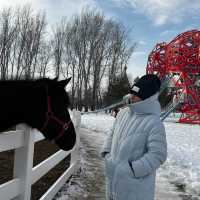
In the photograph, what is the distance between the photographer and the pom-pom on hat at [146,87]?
3.35 meters

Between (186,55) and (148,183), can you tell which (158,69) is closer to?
(186,55)

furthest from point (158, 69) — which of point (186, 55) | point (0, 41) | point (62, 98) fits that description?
point (62, 98)

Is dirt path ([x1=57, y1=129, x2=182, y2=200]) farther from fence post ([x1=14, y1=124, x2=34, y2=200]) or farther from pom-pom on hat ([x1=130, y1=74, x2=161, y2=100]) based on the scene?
pom-pom on hat ([x1=130, y1=74, x2=161, y2=100])

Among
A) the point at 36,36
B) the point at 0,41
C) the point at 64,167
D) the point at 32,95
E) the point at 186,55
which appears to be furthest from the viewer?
the point at 36,36

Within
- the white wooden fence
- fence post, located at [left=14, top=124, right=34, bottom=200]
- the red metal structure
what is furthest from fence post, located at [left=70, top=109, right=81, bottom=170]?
the red metal structure

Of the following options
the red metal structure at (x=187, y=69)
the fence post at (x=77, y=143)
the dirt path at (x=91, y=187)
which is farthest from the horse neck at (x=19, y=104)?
the red metal structure at (x=187, y=69)

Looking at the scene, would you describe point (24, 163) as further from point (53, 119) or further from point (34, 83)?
point (34, 83)

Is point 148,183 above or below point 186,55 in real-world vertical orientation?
below

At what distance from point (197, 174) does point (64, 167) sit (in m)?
2.59

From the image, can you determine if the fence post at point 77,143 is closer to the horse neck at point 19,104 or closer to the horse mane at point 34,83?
the horse mane at point 34,83

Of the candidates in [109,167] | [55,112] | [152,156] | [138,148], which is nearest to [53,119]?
[55,112]

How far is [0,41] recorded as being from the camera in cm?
4538

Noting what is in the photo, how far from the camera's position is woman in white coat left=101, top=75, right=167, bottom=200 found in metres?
3.24

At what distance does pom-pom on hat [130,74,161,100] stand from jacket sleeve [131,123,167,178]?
11.3 inches
